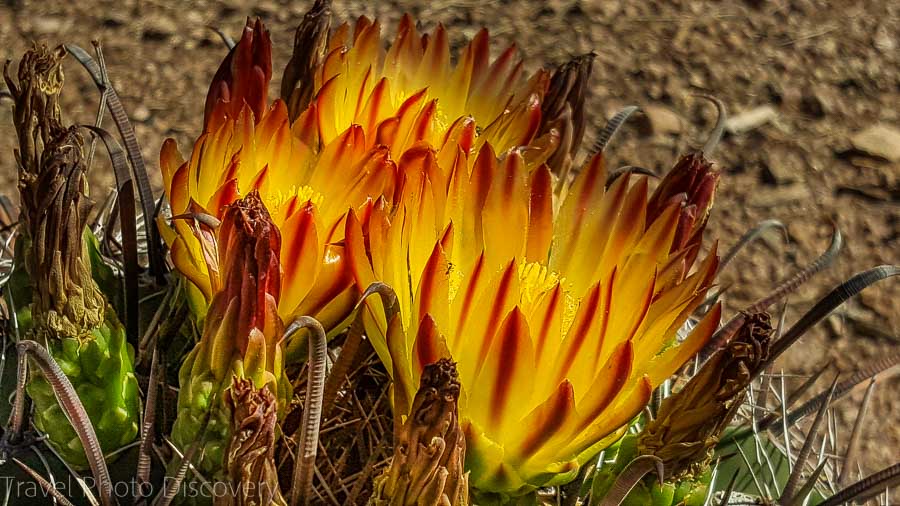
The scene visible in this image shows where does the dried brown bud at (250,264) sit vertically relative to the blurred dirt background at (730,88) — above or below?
above

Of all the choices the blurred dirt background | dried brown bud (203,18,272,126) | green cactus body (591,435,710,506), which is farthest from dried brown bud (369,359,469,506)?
the blurred dirt background

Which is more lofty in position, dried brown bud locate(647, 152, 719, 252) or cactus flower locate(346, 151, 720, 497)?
dried brown bud locate(647, 152, 719, 252)

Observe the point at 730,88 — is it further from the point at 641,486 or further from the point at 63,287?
the point at 63,287

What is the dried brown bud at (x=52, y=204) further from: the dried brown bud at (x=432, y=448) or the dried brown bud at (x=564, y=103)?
the dried brown bud at (x=564, y=103)

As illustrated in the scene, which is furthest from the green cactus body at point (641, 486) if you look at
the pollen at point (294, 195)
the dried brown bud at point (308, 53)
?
the dried brown bud at point (308, 53)

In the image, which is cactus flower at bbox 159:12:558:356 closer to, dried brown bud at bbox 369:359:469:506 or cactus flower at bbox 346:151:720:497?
cactus flower at bbox 346:151:720:497

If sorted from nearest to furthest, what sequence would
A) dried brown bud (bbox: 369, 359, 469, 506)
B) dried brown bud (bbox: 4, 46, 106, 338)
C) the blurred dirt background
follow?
dried brown bud (bbox: 369, 359, 469, 506) → dried brown bud (bbox: 4, 46, 106, 338) → the blurred dirt background
